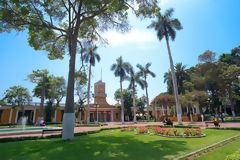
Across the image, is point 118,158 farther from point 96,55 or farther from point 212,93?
point 212,93

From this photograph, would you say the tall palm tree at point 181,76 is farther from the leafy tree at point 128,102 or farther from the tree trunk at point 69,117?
the tree trunk at point 69,117

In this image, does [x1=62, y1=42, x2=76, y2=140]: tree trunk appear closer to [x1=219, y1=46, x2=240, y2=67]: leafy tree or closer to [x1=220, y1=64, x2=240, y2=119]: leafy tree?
[x1=220, y1=64, x2=240, y2=119]: leafy tree

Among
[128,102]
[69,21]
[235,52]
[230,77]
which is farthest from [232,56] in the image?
[69,21]

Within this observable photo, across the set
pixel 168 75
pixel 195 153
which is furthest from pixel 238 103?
pixel 195 153

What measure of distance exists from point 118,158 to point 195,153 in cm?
294

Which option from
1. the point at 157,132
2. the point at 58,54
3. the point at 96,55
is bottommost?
the point at 157,132

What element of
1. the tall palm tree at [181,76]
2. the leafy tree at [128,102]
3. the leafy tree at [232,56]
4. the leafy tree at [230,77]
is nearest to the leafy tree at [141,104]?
the leafy tree at [128,102]

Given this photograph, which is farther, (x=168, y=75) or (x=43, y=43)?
(x=168, y=75)

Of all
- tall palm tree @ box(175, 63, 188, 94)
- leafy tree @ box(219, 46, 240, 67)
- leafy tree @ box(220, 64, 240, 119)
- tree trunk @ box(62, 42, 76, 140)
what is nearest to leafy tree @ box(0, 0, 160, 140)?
tree trunk @ box(62, 42, 76, 140)

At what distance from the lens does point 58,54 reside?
13.4m

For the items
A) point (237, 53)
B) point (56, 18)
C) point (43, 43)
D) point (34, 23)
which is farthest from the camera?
point (237, 53)

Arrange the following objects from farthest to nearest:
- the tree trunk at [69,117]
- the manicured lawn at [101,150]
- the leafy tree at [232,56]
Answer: the leafy tree at [232,56], the tree trunk at [69,117], the manicured lawn at [101,150]

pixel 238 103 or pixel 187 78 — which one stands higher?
pixel 187 78

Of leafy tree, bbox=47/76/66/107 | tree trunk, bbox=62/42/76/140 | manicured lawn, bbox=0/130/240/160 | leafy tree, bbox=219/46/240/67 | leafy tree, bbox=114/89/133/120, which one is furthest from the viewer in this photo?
leafy tree, bbox=114/89/133/120
